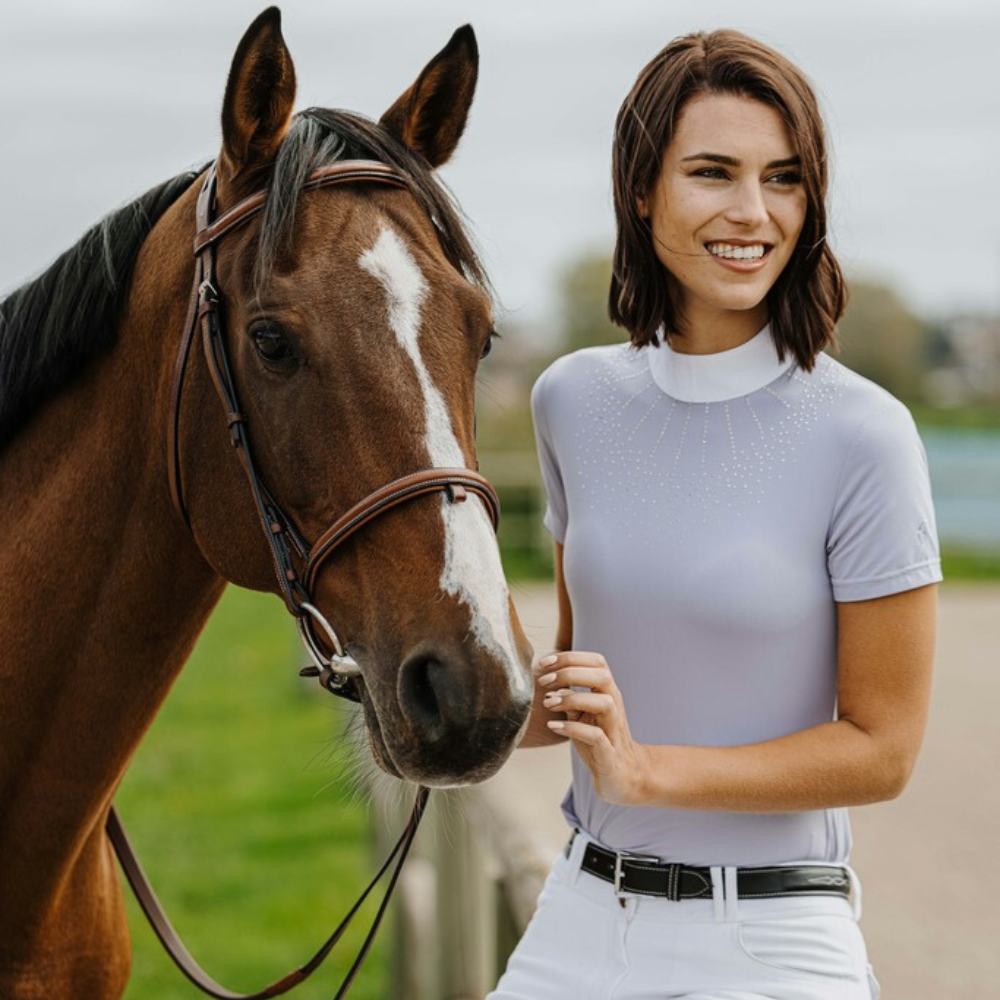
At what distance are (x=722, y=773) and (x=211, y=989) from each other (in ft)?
4.08

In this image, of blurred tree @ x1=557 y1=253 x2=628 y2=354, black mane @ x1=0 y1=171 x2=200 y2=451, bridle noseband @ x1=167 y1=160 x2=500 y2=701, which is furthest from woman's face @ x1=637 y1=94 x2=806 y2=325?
blurred tree @ x1=557 y1=253 x2=628 y2=354

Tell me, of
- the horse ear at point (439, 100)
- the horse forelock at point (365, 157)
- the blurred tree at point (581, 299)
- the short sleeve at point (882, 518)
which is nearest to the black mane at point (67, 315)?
the horse forelock at point (365, 157)

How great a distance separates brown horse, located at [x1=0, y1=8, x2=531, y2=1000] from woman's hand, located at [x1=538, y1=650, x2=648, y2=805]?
14cm

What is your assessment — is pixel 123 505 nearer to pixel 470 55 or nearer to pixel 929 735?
pixel 470 55

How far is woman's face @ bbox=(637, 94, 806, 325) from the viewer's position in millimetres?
2332

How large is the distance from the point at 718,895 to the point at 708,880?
33 millimetres

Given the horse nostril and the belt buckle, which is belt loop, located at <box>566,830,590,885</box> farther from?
the horse nostril

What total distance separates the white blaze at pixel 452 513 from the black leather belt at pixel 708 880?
516mm

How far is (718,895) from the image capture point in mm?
2234

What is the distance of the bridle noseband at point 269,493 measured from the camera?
6.80 feet

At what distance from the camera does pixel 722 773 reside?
7.22 feet

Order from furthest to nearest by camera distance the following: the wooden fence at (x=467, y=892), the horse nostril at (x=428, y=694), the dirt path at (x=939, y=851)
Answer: the dirt path at (x=939, y=851), the wooden fence at (x=467, y=892), the horse nostril at (x=428, y=694)

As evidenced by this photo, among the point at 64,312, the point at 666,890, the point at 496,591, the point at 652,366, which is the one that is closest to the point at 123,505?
the point at 64,312

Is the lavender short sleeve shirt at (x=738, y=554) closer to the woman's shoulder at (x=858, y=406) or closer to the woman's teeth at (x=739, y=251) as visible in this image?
the woman's shoulder at (x=858, y=406)
